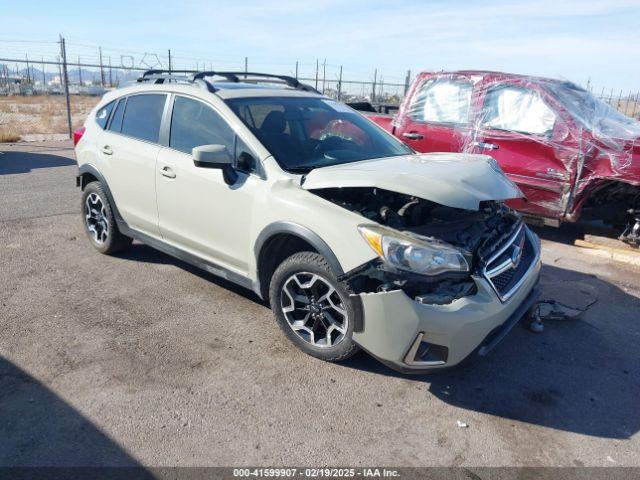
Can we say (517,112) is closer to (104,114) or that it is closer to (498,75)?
(498,75)

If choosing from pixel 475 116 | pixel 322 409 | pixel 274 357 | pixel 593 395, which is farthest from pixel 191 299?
pixel 475 116

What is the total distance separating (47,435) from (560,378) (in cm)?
312

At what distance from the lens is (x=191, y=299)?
4410mm

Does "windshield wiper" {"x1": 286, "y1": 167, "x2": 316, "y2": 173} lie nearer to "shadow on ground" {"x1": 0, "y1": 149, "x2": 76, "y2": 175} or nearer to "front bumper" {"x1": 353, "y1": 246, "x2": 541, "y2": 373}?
"front bumper" {"x1": 353, "y1": 246, "x2": 541, "y2": 373}

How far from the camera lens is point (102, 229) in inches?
211

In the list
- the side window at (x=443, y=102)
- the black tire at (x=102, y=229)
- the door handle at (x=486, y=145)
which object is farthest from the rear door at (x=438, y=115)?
the black tire at (x=102, y=229)

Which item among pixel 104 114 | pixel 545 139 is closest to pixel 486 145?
pixel 545 139

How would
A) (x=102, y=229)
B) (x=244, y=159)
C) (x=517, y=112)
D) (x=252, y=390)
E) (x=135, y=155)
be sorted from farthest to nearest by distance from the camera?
(x=517, y=112), (x=102, y=229), (x=135, y=155), (x=244, y=159), (x=252, y=390)

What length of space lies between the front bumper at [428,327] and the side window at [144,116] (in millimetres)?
2610

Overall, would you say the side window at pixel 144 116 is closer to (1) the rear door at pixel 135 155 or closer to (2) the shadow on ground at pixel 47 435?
(1) the rear door at pixel 135 155

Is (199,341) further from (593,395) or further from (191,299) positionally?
(593,395)

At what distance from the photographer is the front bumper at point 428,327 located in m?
2.88

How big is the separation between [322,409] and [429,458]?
0.67 meters

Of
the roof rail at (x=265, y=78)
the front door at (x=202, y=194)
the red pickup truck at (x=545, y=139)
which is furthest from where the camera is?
the red pickup truck at (x=545, y=139)
